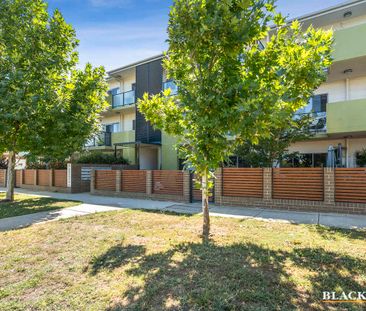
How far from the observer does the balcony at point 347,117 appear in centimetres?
1145

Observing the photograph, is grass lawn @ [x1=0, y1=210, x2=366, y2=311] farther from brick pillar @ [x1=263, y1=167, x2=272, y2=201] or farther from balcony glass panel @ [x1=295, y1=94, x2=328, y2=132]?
balcony glass panel @ [x1=295, y1=94, x2=328, y2=132]

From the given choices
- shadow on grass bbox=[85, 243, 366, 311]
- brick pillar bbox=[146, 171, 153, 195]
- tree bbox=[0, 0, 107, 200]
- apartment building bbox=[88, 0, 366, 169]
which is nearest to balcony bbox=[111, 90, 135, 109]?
apartment building bbox=[88, 0, 366, 169]

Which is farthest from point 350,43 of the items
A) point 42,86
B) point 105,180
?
point 105,180

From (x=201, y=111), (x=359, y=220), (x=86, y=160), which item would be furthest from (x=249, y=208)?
(x=86, y=160)

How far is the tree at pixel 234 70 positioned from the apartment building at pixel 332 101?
7779mm

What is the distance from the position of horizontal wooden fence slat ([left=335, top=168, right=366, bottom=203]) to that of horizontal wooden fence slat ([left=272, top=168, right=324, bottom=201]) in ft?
1.70

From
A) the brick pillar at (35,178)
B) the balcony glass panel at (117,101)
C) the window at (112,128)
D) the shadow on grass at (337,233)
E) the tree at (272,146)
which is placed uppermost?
the balcony glass panel at (117,101)

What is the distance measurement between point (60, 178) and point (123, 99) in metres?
8.08

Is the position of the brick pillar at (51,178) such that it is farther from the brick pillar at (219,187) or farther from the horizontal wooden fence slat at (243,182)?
the horizontal wooden fence slat at (243,182)

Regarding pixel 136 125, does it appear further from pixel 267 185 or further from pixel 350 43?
pixel 350 43

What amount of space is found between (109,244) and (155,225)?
187 cm

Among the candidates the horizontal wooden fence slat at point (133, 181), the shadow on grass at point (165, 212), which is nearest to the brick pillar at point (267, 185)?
the shadow on grass at point (165, 212)

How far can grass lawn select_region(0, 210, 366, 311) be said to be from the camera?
3.33 m

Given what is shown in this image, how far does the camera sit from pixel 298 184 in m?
9.52
